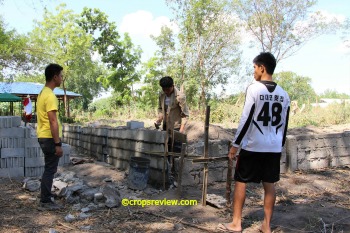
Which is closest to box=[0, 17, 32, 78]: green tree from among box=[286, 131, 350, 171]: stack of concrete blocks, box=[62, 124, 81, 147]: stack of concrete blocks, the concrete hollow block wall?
box=[62, 124, 81, 147]: stack of concrete blocks

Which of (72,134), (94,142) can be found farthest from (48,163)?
(72,134)

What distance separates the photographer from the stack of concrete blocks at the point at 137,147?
551 centimetres

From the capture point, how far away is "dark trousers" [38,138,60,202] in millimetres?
4320

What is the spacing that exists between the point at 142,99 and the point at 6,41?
15737 mm

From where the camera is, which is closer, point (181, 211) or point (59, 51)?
point (181, 211)

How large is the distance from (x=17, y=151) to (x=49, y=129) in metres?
2.23

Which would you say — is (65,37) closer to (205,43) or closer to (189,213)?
(205,43)

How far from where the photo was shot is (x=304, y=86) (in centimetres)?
4588

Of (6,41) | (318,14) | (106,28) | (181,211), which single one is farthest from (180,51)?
(181,211)

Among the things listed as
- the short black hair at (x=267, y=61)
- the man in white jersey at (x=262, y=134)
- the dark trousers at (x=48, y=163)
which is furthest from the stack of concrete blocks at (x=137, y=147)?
the short black hair at (x=267, y=61)

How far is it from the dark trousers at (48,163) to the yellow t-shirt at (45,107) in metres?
0.09

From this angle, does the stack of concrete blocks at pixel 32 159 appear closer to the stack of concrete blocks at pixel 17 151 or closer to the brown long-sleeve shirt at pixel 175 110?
the stack of concrete blocks at pixel 17 151

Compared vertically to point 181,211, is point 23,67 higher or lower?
higher

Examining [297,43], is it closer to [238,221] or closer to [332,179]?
[332,179]
